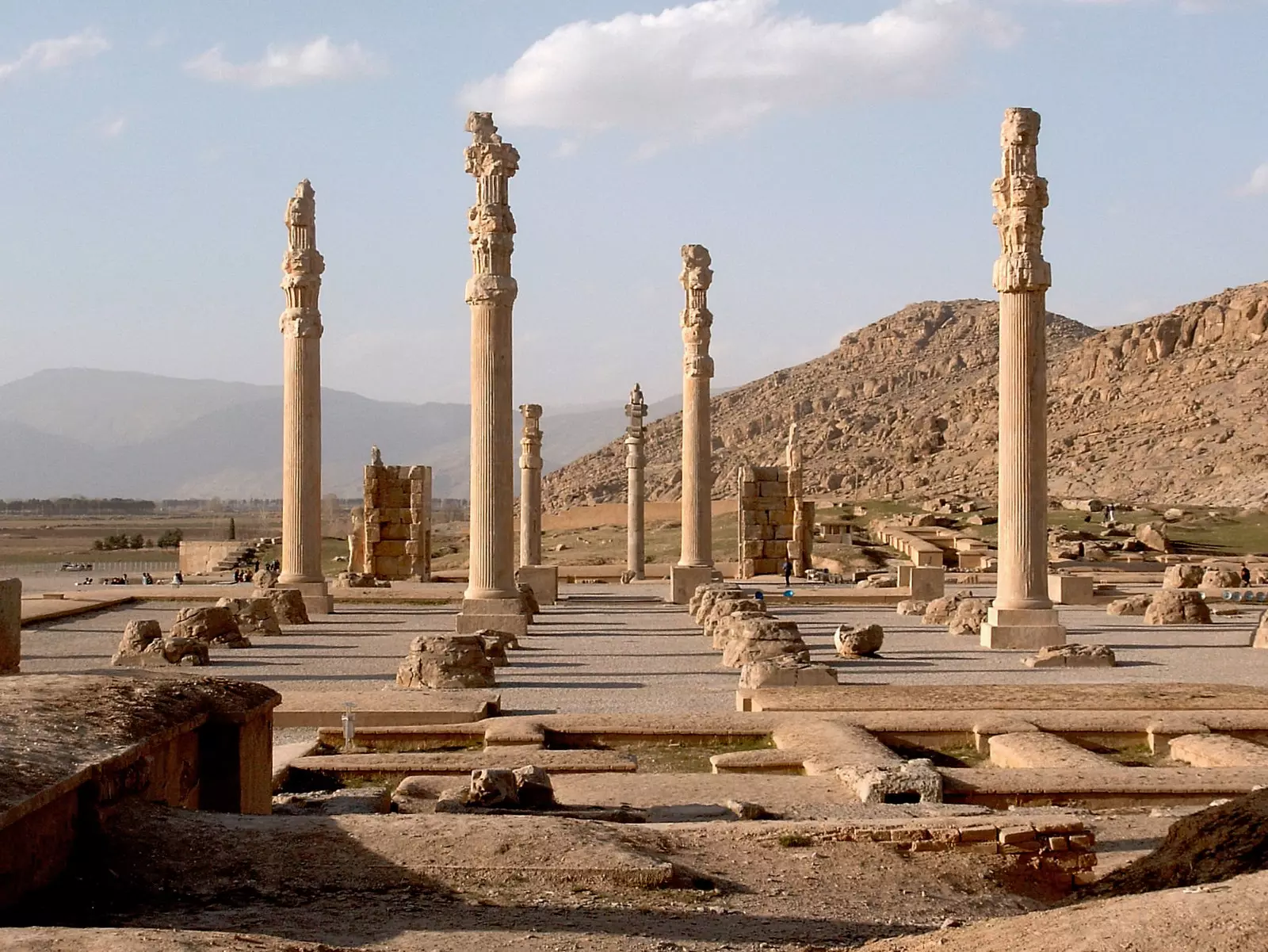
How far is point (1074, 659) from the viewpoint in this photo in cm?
1642

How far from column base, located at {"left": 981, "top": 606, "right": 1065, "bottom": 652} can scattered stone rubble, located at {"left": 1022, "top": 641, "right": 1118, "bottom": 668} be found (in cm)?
191

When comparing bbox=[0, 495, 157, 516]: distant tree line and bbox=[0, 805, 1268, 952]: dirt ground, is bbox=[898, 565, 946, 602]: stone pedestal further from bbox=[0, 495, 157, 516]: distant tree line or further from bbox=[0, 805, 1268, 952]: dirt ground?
bbox=[0, 495, 157, 516]: distant tree line

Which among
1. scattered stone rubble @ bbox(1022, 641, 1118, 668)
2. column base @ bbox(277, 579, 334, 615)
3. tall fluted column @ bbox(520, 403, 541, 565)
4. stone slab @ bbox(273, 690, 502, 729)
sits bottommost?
stone slab @ bbox(273, 690, 502, 729)

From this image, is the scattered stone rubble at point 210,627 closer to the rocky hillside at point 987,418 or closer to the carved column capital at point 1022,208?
the carved column capital at point 1022,208

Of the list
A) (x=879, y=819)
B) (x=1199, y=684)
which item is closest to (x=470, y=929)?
(x=879, y=819)

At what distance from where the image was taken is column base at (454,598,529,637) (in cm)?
1984

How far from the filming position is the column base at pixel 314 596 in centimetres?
2414

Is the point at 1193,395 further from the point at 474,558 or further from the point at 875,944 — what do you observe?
the point at 875,944

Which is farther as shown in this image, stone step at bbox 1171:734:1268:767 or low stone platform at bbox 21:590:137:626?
low stone platform at bbox 21:590:137:626

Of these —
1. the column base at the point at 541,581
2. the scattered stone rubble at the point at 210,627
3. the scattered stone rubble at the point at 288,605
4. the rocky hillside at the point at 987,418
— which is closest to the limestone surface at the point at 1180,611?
the column base at the point at 541,581

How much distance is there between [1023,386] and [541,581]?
1110 centimetres

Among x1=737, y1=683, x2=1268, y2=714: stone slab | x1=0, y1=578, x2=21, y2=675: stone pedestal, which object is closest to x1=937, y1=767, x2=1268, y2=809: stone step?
x1=737, y1=683, x2=1268, y2=714: stone slab

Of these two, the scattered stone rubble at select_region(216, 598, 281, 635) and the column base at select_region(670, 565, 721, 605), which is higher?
the column base at select_region(670, 565, 721, 605)

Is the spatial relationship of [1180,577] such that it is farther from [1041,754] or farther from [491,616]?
[1041,754]
